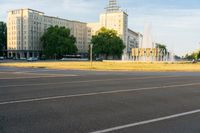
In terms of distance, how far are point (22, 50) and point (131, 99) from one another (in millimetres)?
152289

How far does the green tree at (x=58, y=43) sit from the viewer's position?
133m

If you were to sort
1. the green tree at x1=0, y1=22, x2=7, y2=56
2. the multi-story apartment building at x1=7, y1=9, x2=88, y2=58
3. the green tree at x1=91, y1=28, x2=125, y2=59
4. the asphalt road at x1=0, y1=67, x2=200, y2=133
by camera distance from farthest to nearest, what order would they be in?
the green tree at x1=0, y1=22, x2=7, y2=56
the multi-story apartment building at x1=7, y1=9, x2=88, y2=58
the green tree at x1=91, y1=28, x2=125, y2=59
the asphalt road at x1=0, y1=67, x2=200, y2=133

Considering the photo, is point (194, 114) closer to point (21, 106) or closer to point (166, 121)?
point (166, 121)

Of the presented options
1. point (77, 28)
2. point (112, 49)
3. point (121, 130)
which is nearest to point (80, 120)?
point (121, 130)

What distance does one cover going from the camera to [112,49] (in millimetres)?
127938

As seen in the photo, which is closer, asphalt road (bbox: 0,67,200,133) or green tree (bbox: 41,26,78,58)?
asphalt road (bbox: 0,67,200,133)

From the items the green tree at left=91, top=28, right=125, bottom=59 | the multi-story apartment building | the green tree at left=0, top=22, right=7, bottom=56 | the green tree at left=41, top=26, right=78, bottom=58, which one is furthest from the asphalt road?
the green tree at left=0, top=22, right=7, bottom=56

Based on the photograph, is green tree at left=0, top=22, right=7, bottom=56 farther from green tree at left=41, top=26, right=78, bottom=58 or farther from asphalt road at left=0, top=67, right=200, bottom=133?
asphalt road at left=0, top=67, right=200, bottom=133

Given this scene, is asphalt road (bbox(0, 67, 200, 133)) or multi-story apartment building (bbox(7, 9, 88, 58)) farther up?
multi-story apartment building (bbox(7, 9, 88, 58))

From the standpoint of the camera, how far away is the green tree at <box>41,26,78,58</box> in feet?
436

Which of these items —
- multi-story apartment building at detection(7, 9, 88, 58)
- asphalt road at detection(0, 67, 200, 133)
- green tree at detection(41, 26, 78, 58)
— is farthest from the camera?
multi-story apartment building at detection(7, 9, 88, 58)

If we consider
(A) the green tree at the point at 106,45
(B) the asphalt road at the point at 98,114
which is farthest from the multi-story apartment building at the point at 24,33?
(B) the asphalt road at the point at 98,114

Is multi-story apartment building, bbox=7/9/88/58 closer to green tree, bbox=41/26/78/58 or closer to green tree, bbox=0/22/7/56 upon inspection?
green tree, bbox=0/22/7/56

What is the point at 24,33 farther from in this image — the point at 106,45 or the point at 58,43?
the point at 106,45
